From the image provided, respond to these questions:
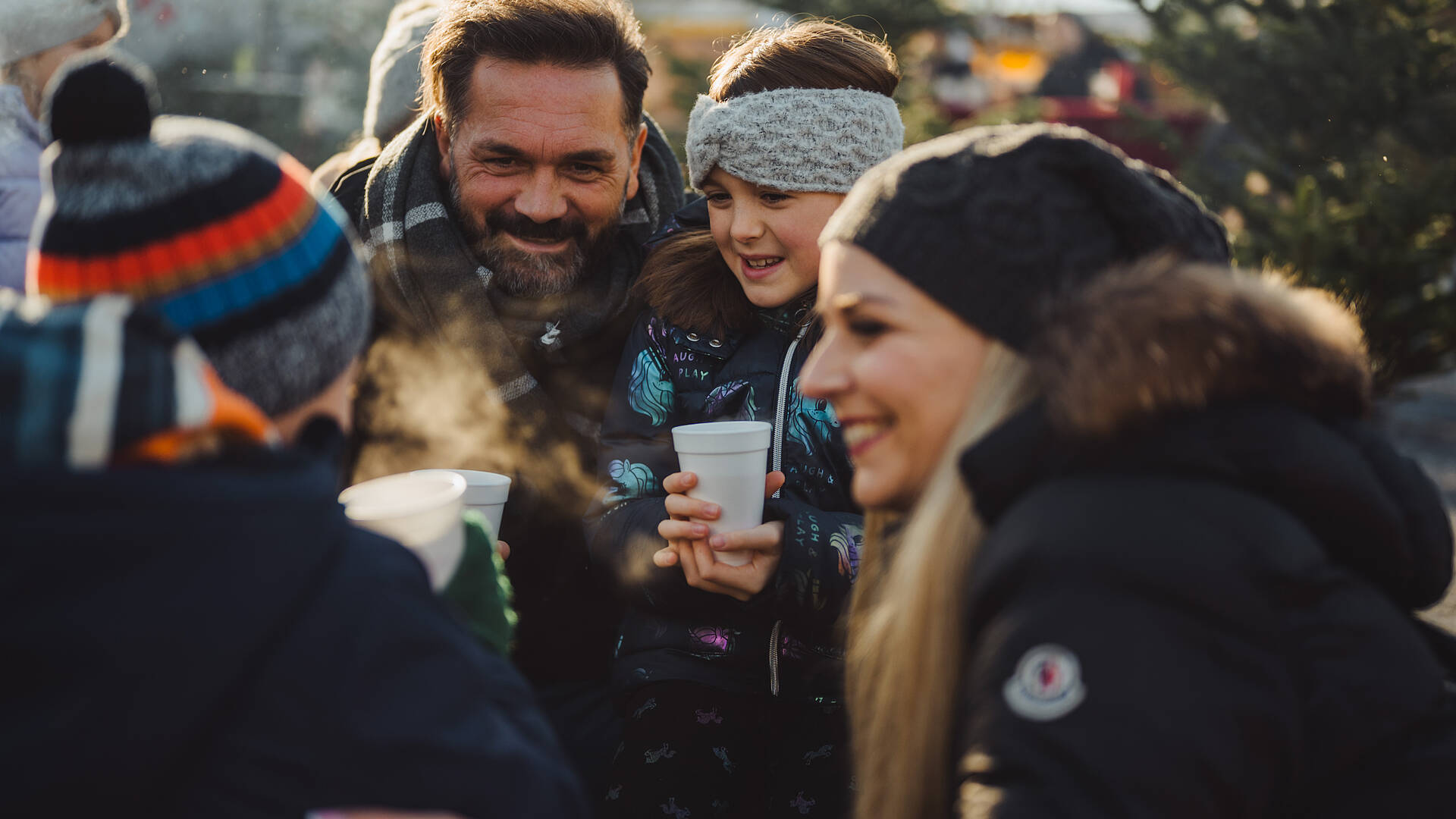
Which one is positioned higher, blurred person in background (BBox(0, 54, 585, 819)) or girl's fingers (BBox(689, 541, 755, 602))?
blurred person in background (BBox(0, 54, 585, 819))

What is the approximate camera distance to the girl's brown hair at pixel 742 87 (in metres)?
3.11

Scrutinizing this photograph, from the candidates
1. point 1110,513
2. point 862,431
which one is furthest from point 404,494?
point 1110,513

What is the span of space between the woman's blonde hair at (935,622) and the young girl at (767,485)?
82cm

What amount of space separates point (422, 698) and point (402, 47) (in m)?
3.75

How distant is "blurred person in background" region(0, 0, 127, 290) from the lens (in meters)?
3.50

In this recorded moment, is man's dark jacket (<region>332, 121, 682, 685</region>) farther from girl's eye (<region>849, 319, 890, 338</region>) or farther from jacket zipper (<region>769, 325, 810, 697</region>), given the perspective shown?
girl's eye (<region>849, 319, 890, 338</region>)

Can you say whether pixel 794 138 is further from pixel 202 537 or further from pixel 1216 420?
pixel 202 537

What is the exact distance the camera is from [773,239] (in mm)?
3068

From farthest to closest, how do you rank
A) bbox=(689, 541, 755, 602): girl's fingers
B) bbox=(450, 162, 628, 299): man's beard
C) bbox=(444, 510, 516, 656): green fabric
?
bbox=(450, 162, 628, 299): man's beard < bbox=(689, 541, 755, 602): girl's fingers < bbox=(444, 510, 516, 656): green fabric

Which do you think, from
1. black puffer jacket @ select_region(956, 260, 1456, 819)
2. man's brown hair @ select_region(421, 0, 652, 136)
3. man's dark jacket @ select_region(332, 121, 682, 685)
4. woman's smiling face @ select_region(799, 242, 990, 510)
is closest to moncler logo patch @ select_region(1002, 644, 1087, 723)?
black puffer jacket @ select_region(956, 260, 1456, 819)

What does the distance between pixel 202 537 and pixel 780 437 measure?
71.8 inches

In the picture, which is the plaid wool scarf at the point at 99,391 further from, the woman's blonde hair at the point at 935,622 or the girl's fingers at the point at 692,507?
the girl's fingers at the point at 692,507

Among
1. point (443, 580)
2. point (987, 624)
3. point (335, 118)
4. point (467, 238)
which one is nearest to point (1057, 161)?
point (987, 624)

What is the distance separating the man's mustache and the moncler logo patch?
2487 millimetres
